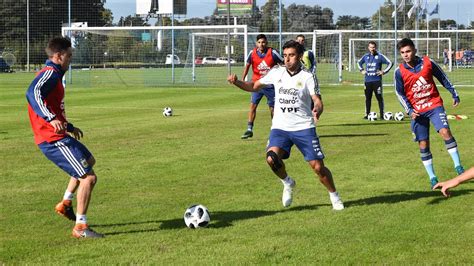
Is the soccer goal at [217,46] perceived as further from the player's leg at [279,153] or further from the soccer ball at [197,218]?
the soccer ball at [197,218]

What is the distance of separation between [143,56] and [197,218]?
39302 millimetres

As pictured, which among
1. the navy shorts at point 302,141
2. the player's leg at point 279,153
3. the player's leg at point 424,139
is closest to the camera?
the navy shorts at point 302,141

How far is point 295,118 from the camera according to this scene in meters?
9.24

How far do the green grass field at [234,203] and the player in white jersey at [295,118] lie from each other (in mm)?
464

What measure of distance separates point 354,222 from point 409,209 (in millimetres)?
1056

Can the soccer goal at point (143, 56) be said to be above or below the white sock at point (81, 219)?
above

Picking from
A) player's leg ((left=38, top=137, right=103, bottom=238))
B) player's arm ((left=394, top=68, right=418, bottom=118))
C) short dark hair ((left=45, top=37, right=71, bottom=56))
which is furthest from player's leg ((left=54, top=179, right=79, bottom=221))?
player's arm ((left=394, top=68, right=418, bottom=118))

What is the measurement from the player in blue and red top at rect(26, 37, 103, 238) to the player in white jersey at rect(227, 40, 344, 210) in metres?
2.03

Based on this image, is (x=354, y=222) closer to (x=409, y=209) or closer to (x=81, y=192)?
(x=409, y=209)

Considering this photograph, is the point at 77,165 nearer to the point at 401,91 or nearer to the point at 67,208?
the point at 67,208

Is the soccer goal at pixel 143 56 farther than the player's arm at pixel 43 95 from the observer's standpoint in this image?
Yes

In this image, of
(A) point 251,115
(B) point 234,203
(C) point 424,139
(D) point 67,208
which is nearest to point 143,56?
(A) point 251,115

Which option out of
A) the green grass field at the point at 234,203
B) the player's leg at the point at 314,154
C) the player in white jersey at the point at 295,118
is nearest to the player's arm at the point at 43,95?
the green grass field at the point at 234,203

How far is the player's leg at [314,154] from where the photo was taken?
9.12 meters
